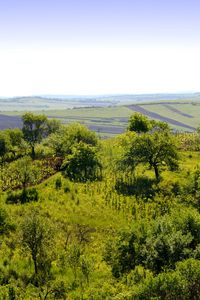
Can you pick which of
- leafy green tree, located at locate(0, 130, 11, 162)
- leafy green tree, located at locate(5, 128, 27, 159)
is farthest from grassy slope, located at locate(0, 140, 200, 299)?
leafy green tree, located at locate(5, 128, 27, 159)

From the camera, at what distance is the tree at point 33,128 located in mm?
107312

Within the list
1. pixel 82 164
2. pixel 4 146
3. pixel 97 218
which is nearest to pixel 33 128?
pixel 4 146

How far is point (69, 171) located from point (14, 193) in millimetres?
16943

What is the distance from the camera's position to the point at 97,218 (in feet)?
201

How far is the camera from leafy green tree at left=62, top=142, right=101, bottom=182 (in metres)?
82.1

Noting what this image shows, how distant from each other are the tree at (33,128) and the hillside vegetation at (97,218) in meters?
0.30

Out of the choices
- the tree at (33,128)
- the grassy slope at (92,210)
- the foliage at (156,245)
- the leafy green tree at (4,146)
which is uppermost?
the tree at (33,128)

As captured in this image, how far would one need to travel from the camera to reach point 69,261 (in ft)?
149

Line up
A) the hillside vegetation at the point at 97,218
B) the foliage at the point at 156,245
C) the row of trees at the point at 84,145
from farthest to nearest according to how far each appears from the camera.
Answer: the row of trees at the point at 84,145, the foliage at the point at 156,245, the hillside vegetation at the point at 97,218

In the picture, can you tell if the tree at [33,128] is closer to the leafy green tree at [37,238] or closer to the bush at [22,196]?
the bush at [22,196]

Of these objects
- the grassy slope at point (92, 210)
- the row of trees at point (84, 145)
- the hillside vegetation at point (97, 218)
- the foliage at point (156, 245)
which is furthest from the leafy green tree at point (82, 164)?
the foliage at point (156, 245)

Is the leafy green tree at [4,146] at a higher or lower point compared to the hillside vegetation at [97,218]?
higher

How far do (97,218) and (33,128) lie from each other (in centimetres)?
5641

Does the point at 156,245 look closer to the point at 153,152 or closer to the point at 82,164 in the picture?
the point at 153,152
